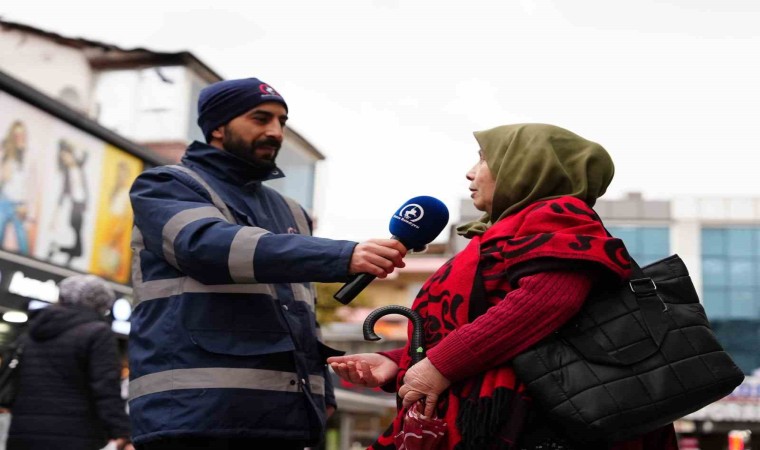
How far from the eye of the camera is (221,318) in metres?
2.78

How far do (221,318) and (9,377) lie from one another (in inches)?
129

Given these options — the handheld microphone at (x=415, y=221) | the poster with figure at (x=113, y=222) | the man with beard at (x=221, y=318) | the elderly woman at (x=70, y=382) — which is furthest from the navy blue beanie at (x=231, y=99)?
the poster with figure at (x=113, y=222)

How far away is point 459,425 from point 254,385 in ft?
2.57

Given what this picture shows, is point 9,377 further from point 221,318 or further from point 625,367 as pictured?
point 625,367

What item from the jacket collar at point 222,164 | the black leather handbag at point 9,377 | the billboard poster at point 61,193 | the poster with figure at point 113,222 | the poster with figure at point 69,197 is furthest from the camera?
the poster with figure at point 113,222

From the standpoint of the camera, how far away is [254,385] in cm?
277

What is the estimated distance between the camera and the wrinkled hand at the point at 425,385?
7.42 feet

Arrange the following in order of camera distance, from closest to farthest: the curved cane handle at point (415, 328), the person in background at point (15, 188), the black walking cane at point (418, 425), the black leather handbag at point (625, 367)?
the black leather handbag at point (625, 367) → the black walking cane at point (418, 425) → the curved cane handle at point (415, 328) → the person in background at point (15, 188)

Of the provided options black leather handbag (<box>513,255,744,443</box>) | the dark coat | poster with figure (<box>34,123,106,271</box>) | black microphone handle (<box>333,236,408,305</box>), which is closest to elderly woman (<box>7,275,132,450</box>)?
the dark coat

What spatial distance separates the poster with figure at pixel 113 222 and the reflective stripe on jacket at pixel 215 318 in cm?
1391

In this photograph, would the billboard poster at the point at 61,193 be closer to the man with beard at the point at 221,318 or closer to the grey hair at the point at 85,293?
the grey hair at the point at 85,293

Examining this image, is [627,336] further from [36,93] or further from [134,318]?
[36,93]

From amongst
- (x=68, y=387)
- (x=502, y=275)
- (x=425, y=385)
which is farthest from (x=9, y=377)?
(x=502, y=275)

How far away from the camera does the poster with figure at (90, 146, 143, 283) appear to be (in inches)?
649
